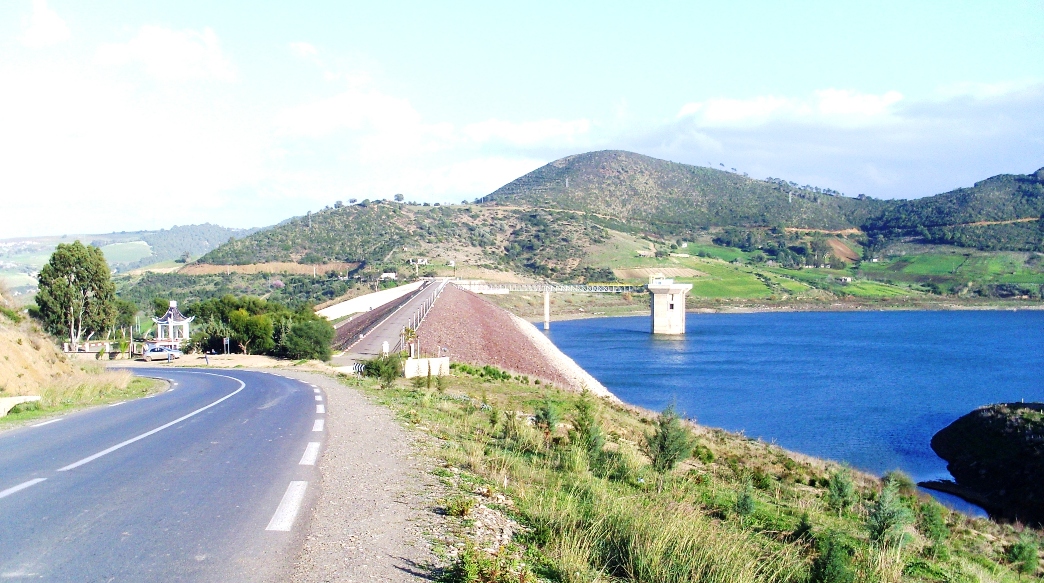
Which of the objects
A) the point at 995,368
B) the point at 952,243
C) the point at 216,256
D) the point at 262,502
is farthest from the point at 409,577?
the point at 952,243

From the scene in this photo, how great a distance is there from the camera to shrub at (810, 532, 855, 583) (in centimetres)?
617

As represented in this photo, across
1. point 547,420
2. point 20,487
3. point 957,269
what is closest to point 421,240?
point 957,269

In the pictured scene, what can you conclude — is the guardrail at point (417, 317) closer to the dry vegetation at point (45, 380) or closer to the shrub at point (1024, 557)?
the dry vegetation at point (45, 380)

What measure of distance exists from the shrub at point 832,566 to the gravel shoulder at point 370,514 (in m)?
3.14

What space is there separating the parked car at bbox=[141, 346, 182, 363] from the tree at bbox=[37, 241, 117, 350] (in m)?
3.36

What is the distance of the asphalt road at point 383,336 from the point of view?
37.9m

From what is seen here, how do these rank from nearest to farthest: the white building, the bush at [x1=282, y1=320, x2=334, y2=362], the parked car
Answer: the bush at [x1=282, y1=320, x2=334, y2=362] → the parked car → the white building

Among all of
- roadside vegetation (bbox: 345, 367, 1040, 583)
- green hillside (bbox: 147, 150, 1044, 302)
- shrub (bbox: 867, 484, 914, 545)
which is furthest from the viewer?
green hillside (bbox: 147, 150, 1044, 302)

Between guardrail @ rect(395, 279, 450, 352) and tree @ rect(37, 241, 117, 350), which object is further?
tree @ rect(37, 241, 117, 350)

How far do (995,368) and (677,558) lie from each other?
67.0m

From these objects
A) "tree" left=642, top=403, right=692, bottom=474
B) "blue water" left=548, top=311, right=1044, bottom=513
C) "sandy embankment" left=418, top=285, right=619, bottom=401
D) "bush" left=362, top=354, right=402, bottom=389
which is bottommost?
"blue water" left=548, top=311, right=1044, bottom=513

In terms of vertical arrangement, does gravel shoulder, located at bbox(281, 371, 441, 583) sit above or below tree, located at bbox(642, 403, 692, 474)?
above

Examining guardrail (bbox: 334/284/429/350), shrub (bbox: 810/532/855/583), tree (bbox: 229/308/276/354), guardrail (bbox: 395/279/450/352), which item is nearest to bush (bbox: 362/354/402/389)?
guardrail (bbox: 395/279/450/352)

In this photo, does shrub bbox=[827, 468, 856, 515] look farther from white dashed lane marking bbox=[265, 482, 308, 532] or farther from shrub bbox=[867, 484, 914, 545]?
white dashed lane marking bbox=[265, 482, 308, 532]
